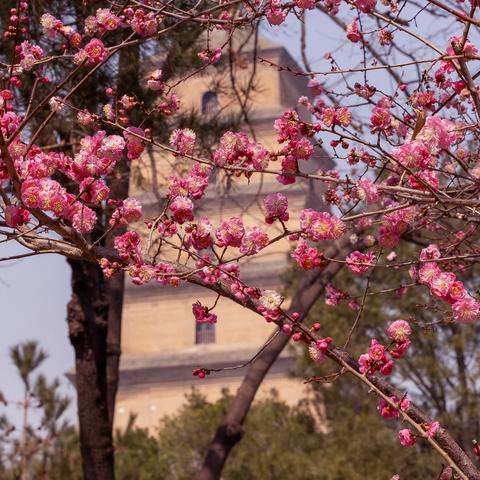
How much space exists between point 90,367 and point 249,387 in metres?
1.21

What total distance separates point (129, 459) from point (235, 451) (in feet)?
6.57

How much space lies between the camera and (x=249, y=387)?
7305 millimetres

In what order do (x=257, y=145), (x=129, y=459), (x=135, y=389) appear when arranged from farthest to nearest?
(x=135, y=389) < (x=129, y=459) < (x=257, y=145)

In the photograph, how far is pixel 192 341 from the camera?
97.8 feet

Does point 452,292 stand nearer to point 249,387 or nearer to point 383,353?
point 383,353

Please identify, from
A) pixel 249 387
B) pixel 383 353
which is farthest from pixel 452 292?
pixel 249 387

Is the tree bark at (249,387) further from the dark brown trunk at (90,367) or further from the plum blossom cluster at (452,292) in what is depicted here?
the plum blossom cluster at (452,292)

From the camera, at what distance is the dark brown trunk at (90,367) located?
261 inches

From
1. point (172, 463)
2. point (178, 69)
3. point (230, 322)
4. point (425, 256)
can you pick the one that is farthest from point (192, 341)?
point (425, 256)

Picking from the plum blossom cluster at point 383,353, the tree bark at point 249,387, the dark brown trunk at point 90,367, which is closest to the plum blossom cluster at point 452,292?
the plum blossom cluster at point 383,353

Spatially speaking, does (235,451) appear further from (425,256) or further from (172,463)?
(425,256)

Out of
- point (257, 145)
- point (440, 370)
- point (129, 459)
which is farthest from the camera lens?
point (129, 459)

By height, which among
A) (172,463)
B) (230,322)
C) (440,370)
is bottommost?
(172,463)

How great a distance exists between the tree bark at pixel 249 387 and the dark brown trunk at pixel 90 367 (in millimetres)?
742
